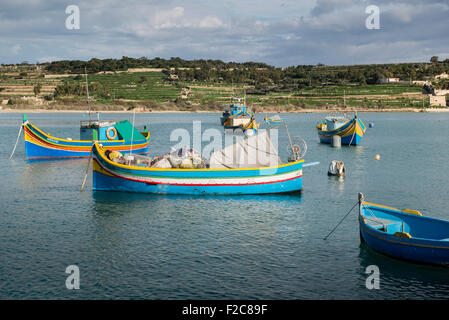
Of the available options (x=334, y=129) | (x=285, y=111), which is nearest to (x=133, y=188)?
(x=334, y=129)

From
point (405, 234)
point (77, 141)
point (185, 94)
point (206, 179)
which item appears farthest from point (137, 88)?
point (405, 234)

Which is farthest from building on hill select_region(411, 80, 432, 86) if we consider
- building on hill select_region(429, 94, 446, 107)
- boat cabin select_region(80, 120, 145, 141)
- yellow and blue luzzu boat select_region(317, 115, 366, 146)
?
boat cabin select_region(80, 120, 145, 141)

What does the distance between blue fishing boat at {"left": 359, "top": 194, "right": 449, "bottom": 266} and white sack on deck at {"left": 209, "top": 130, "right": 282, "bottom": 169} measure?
1012 centimetres

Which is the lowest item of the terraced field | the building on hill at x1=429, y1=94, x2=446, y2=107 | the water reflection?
the water reflection

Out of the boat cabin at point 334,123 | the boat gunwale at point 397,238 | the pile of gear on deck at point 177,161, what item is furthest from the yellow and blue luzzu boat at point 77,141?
the boat gunwale at point 397,238

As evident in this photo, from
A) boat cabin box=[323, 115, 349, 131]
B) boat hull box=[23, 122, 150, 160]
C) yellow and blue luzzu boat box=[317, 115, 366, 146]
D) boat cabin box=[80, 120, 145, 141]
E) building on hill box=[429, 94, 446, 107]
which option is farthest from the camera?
building on hill box=[429, 94, 446, 107]

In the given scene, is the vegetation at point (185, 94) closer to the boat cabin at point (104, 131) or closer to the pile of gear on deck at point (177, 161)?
the boat cabin at point (104, 131)

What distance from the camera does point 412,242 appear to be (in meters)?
15.5

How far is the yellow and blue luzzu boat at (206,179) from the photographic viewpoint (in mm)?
26641

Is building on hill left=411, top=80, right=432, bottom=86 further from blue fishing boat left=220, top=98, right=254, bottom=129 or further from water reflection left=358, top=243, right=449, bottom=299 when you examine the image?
water reflection left=358, top=243, right=449, bottom=299

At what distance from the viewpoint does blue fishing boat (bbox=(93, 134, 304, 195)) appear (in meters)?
26.6

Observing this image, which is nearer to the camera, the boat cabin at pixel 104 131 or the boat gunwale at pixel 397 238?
the boat gunwale at pixel 397 238

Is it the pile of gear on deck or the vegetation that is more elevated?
the vegetation

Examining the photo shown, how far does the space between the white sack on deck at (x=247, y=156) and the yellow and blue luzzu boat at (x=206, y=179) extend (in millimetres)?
A: 971
